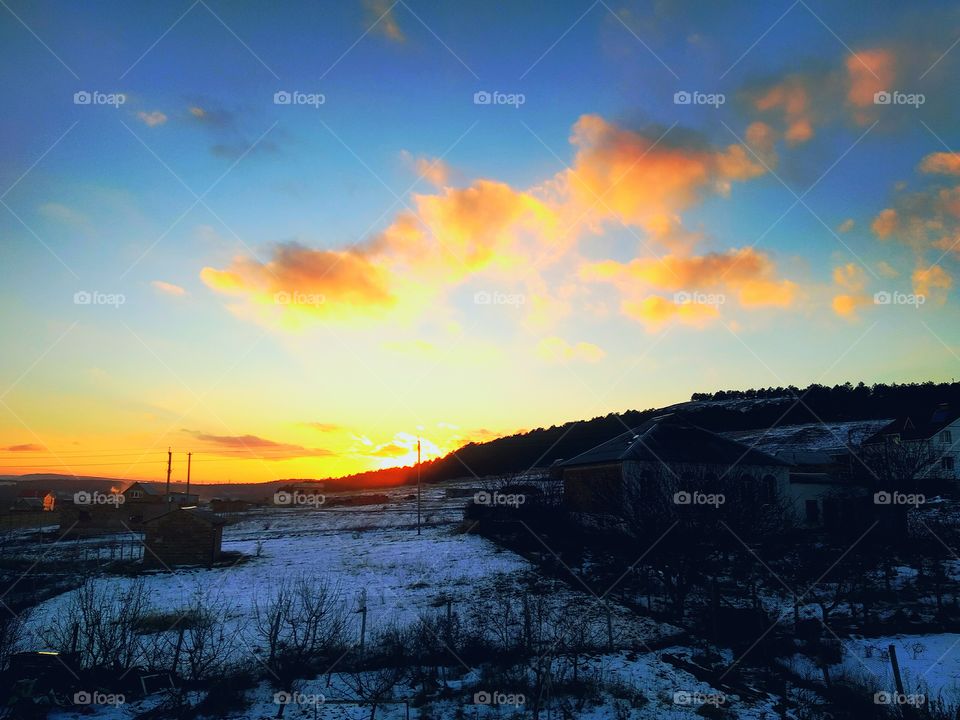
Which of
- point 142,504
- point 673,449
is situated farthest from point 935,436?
point 142,504

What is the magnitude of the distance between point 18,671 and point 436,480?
4058 inches

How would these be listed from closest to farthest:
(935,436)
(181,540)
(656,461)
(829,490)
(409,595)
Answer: (409,595) < (181,540) < (656,461) < (829,490) < (935,436)

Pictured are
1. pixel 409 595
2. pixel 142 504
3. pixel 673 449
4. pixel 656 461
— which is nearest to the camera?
pixel 409 595

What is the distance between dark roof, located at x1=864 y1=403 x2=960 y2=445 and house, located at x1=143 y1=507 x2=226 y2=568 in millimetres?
60558

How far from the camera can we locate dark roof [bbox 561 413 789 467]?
37.3m

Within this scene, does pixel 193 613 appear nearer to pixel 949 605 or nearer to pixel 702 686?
pixel 702 686

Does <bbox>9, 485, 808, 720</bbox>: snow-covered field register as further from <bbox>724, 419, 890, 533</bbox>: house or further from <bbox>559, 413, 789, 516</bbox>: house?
<bbox>724, 419, 890, 533</bbox>: house

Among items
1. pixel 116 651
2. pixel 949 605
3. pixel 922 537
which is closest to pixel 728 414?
pixel 922 537

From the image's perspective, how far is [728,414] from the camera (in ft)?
361

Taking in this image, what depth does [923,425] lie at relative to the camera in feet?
212

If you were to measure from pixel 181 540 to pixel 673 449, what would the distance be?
29664mm

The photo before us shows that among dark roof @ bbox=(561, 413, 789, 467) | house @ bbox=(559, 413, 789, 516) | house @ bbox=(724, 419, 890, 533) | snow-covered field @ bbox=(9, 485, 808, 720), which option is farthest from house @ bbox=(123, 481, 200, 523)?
house @ bbox=(724, 419, 890, 533)

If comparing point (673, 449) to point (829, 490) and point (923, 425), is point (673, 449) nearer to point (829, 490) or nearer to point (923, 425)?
point (829, 490)

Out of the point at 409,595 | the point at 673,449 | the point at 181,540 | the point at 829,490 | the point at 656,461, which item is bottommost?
the point at 409,595
